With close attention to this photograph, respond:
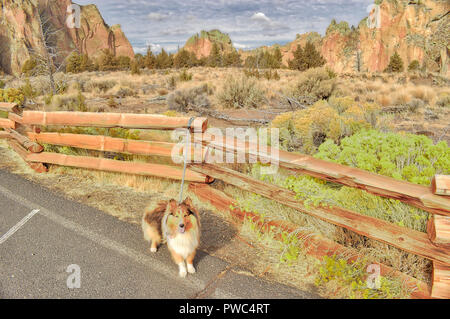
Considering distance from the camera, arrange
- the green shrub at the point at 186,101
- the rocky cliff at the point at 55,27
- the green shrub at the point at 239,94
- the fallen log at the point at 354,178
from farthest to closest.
A: the rocky cliff at the point at 55,27 → the green shrub at the point at 239,94 → the green shrub at the point at 186,101 → the fallen log at the point at 354,178

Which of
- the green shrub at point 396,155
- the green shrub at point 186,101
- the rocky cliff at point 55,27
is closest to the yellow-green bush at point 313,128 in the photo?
the green shrub at point 396,155

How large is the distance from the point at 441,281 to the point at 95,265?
10.1 ft

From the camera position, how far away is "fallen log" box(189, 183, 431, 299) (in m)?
2.79

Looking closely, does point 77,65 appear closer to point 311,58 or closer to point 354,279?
point 311,58

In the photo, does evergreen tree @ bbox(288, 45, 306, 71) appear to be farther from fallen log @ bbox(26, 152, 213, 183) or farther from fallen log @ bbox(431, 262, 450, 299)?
fallen log @ bbox(431, 262, 450, 299)

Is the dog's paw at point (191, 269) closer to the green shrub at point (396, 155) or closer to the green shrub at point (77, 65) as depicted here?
the green shrub at point (396, 155)

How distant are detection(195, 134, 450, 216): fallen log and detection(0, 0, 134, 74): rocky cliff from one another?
1273 inches

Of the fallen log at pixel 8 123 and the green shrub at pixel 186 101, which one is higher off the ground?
the green shrub at pixel 186 101

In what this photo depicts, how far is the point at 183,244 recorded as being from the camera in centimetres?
290

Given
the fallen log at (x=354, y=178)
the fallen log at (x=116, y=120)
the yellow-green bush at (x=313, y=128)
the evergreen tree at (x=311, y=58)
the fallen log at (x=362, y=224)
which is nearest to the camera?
the fallen log at (x=354, y=178)

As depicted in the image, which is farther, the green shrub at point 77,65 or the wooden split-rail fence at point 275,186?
the green shrub at point 77,65

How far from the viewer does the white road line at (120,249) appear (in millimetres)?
2953

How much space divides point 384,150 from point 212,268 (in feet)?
8.31
